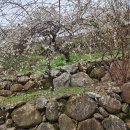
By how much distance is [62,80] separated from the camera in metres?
10.3

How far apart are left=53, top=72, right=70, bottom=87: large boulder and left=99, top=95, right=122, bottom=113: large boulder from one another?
5.97 feet

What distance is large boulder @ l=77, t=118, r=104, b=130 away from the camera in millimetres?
8344

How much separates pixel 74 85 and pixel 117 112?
185cm

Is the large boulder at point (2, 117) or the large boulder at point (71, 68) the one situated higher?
the large boulder at point (71, 68)

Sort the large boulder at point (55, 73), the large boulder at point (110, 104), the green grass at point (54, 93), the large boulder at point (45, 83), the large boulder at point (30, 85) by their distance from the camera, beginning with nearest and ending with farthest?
the large boulder at point (110, 104), the green grass at point (54, 93), the large boulder at point (55, 73), the large boulder at point (45, 83), the large boulder at point (30, 85)

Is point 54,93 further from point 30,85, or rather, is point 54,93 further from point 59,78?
point 30,85

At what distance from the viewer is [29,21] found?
9977mm

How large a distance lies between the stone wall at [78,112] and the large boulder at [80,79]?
4.22 ft

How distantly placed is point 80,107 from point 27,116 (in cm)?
110

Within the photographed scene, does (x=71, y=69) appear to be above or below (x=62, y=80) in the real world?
above

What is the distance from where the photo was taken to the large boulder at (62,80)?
10.2 m

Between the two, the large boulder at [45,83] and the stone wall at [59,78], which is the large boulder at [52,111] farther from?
the large boulder at [45,83]

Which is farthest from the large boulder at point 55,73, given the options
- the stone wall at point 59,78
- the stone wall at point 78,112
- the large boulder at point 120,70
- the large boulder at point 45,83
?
the stone wall at point 78,112

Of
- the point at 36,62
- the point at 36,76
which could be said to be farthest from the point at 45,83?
the point at 36,62
